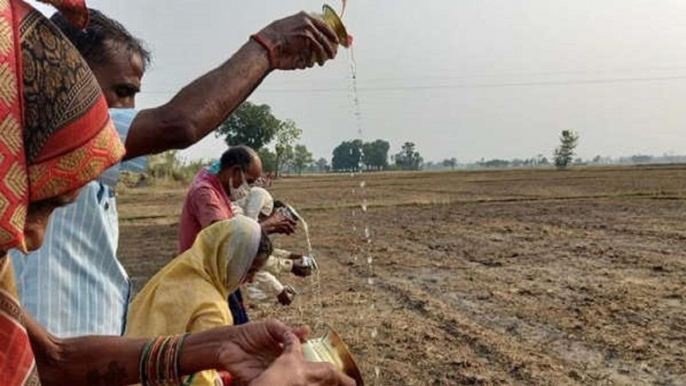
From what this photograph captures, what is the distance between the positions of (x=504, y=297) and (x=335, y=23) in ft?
18.5

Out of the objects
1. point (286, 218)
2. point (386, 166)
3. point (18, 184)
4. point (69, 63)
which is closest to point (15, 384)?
point (18, 184)

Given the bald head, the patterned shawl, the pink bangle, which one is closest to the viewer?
the patterned shawl

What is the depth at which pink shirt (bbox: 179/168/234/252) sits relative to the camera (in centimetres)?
402

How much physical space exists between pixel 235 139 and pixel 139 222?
49466 mm

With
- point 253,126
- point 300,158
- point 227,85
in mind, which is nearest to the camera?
point 227,85

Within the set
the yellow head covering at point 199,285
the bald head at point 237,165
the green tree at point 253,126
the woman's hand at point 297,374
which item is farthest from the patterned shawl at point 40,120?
the green tree at point 253,126

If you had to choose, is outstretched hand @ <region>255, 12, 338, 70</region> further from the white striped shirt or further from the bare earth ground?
the bare earth ground

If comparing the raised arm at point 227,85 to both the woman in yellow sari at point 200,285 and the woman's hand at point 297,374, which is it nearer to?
the woman's hand at point 297,374

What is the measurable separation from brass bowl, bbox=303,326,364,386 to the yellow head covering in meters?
1.00

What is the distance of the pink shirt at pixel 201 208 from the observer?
4.02m

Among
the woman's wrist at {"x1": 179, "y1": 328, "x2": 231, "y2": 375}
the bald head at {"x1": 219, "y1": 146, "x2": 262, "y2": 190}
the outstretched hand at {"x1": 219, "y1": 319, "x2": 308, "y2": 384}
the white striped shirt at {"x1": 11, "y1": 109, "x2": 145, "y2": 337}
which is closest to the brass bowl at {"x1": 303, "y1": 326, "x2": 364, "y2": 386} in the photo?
the outstretched hand at {"x1": 219, "y1": 319, "x2": 308, "y2": 384}

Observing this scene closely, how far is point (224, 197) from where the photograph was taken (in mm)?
4406

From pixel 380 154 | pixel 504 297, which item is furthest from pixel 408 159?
pixel 504 297

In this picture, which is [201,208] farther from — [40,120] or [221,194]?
[40,120]
